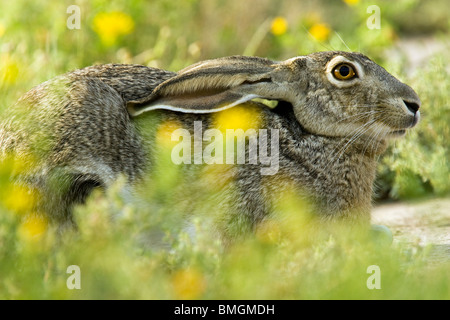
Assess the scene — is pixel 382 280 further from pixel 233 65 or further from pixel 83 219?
pixel 233 65

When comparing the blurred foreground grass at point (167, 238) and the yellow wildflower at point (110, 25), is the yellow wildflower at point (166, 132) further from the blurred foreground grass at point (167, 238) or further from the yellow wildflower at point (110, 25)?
the yellow wildflower at point (110, 25)

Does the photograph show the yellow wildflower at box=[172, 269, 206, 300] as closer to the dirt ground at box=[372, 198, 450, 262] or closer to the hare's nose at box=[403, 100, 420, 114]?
the dirt ground at box=[372, 198, 450, 262]

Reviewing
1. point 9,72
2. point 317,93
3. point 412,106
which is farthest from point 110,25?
point 412,106

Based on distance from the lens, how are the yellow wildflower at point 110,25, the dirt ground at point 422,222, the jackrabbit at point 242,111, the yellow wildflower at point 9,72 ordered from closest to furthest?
the jackrabbit at point 242,111 < the dirt ground at point 422,222 < the yellow wildflower at point 9,72 < the yellow wildflower at point 110,25

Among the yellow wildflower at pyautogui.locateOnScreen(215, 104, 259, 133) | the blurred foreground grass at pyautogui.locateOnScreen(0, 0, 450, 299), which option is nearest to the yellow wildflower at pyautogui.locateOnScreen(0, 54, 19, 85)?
the blurred foreground grass at pyautogui.locateOnScreen(0, 0, 450, 299)

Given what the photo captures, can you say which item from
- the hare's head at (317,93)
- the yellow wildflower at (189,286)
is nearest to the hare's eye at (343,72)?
the hare's head at (317,93)

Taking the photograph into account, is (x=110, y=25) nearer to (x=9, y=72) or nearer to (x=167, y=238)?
(x=9, y=72)
